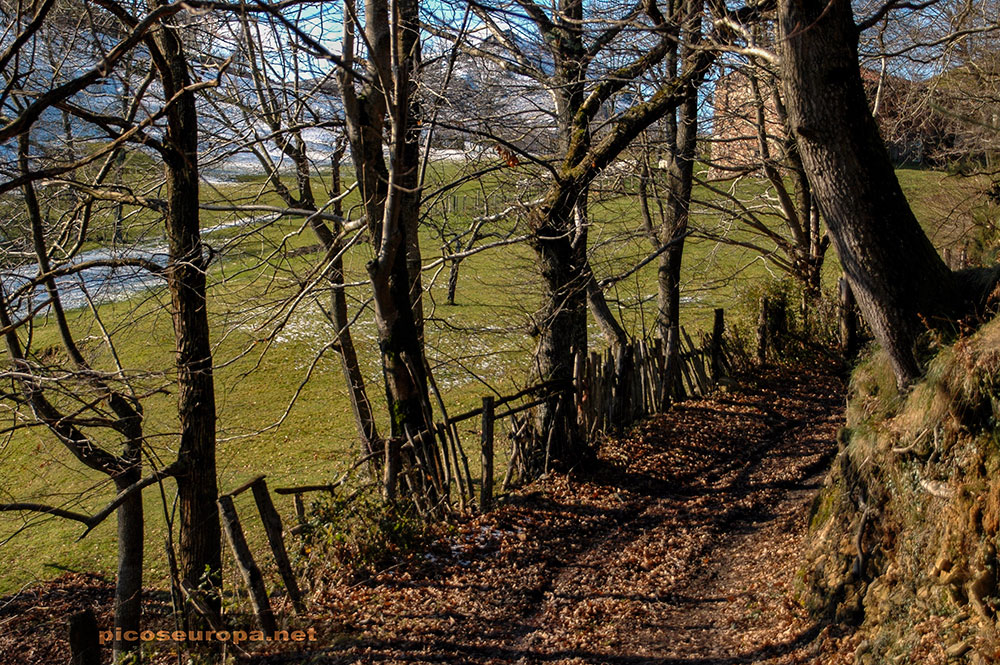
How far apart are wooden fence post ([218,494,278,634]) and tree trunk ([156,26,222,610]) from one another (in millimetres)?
1293

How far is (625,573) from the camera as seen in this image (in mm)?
6469

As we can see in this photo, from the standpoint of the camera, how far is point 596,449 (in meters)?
9.15

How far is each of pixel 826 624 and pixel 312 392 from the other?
15.3 metres

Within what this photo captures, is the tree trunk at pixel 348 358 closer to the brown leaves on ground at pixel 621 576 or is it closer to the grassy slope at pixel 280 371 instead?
the grassy slope at pixel 280 371

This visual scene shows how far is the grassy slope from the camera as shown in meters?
10.1

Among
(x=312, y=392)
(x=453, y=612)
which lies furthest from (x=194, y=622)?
(x=312, y=392)

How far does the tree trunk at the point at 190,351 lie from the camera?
270 inches

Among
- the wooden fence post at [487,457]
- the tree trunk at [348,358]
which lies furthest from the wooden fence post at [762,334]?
the tree trunk at [348,358]

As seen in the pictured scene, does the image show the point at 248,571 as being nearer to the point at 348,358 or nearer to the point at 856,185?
the point at 348,358

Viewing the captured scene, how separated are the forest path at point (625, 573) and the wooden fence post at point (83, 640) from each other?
47.9 inches

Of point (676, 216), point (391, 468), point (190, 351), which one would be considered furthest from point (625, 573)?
point (676, 216)

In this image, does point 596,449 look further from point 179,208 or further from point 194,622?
point 179,208

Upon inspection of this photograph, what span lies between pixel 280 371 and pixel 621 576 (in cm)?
1482

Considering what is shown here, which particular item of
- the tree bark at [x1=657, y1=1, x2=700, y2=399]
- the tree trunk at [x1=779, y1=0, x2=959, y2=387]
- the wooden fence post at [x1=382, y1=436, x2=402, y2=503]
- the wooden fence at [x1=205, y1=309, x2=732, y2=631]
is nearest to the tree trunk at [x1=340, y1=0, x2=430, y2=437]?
the wooden fence post at [x1=382, y1=436, x2=402, y2=503]
